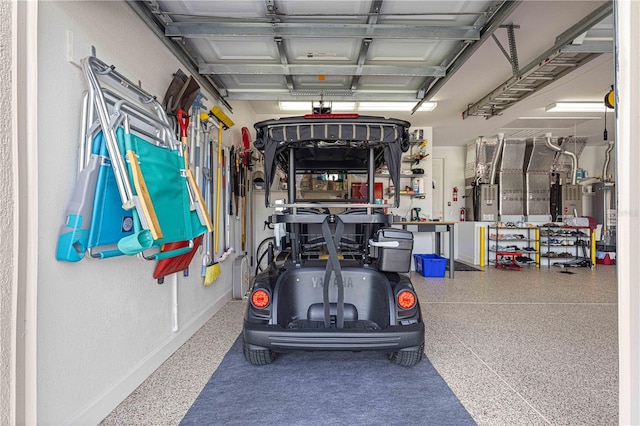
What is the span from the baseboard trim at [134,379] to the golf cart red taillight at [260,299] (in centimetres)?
83

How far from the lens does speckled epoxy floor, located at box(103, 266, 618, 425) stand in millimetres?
2006

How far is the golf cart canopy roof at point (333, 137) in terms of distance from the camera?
239 cm

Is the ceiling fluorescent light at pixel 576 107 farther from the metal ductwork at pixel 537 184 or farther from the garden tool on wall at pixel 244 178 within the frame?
the garden tool on wall at pixel 244 178

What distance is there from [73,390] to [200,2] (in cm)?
248

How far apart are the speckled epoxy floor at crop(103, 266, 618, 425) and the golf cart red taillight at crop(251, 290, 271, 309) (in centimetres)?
58

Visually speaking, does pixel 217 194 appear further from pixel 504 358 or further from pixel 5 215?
pixel 504 358

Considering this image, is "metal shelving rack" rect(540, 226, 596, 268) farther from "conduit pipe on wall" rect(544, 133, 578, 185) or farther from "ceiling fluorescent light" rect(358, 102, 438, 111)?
"ceiling fluorescent light" rect(358, 102, 438, 111)

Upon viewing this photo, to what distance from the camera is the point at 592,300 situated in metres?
4.61

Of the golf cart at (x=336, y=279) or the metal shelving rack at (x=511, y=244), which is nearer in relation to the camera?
the golf cart at (x=336, y=279)

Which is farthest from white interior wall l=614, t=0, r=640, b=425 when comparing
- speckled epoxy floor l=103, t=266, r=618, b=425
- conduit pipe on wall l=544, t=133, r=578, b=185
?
conduit pipe on wall l=544, t=133, r=578, b=185

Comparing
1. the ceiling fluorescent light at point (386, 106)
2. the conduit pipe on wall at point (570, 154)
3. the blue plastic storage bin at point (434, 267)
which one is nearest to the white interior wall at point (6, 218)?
the ceiling fluorescent light at point (386, 106)

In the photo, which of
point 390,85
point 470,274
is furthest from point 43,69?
point 470,274

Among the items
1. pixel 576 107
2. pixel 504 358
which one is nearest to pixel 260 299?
pixel 504 358

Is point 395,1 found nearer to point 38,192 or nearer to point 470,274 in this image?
point 38,192
